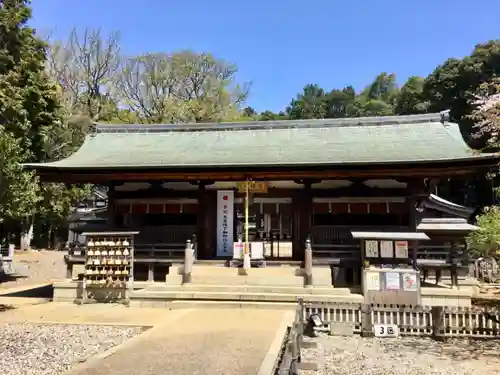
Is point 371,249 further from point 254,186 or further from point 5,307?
point 5,307

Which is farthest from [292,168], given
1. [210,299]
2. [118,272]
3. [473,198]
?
[473,198]

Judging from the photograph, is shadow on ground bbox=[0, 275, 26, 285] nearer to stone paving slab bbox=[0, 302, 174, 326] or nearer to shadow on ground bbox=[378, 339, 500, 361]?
stone paving slab bbox=[0, 302, 174, 326]

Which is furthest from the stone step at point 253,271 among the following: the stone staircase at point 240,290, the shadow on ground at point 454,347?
the shadow on ground at point 454,347

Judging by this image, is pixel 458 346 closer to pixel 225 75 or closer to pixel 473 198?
pixel 473 198

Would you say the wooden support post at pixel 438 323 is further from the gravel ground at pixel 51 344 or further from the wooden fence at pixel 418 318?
the gravel ground at pixel 51 344

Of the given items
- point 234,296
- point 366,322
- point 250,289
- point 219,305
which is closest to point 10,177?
point 219,305

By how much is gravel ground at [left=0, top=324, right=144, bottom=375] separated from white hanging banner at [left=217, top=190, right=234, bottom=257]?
20.7 feet

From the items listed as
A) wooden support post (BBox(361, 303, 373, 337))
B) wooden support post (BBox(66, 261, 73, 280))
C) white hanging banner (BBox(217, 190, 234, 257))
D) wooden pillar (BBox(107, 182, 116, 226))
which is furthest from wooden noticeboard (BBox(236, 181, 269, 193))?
wooden support post (BBox(66, 261, 73, 280))

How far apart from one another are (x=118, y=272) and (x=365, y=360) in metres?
7.88

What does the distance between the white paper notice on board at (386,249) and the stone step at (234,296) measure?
4.55 ft

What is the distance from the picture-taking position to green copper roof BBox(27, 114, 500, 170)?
548 inches

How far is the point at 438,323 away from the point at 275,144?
9.17m

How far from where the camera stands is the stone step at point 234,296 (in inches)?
455

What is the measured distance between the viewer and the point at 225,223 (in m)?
15.1
